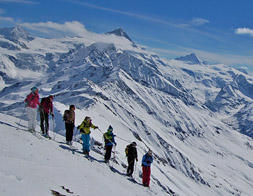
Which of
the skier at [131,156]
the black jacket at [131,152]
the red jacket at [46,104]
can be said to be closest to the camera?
the red jacket at [46,104]

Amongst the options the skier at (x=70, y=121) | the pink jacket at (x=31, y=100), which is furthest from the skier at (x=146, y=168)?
the pink jacket at (x=31, y=100)

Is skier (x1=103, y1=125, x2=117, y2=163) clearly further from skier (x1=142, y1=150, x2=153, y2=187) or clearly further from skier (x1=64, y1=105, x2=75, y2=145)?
skier (x1=64, y1=105, x2=75, y2=145)

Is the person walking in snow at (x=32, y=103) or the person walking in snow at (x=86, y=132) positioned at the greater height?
the person walking in snow at (x=32, y=103)

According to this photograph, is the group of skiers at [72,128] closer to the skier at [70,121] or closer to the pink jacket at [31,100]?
the skier at [70,121]

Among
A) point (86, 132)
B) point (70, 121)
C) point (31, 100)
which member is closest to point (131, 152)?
point (86, 132)

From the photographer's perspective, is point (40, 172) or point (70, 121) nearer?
point (40, 172)

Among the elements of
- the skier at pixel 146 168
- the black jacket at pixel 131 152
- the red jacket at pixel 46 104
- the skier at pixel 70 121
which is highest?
the red jacket at pixel 46 104

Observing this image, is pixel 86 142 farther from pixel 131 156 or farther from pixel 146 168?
pixel 146 168

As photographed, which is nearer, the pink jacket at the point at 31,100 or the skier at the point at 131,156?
the pink jacket at the point at 31,100

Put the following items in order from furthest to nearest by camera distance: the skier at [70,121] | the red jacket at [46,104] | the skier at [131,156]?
1. the skier at [131,156]
2. the skier at [70,121]
3. the red jacket at [46,104]

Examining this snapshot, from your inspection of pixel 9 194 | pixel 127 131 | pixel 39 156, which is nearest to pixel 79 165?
pixel 39 156

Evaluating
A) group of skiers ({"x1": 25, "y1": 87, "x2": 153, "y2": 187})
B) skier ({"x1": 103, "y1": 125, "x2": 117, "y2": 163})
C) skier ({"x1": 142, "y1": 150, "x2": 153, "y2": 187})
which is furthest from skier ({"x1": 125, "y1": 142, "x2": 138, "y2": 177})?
skier ({"x1": 103, "y1": 125, "x2": 117, "y2": 163})

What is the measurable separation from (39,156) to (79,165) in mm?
3000

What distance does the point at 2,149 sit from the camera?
620 inches
